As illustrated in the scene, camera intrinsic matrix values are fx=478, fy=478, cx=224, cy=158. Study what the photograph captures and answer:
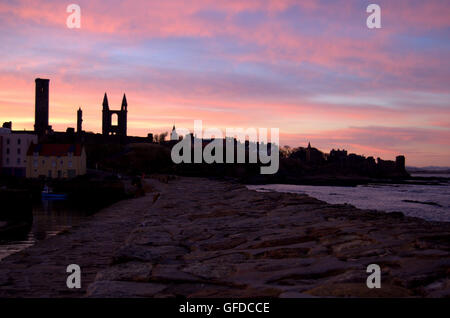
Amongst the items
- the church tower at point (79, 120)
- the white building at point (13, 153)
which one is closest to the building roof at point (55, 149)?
the white building at point (13, 153)

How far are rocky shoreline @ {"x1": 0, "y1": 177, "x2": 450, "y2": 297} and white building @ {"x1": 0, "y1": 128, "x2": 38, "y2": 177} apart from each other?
7964 cm

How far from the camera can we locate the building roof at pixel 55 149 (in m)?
74.6

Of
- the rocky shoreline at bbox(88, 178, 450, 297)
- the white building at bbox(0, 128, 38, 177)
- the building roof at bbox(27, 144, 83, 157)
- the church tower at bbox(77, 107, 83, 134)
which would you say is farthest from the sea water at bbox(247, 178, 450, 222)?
the church tower at bbox(77, 107, 83, 134)

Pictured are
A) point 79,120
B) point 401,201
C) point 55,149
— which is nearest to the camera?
point 401,201

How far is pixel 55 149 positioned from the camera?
7500 cm

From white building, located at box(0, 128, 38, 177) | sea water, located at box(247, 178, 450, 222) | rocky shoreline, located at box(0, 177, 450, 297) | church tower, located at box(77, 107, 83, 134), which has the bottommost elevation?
sea water, located at box(247, 178, 450, 222)

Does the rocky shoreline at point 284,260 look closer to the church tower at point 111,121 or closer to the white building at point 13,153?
the white building at point 13,153

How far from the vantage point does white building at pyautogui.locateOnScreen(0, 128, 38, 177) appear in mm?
81625

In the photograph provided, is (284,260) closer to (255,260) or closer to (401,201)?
(255,260)

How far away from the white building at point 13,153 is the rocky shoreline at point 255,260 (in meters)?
79.6

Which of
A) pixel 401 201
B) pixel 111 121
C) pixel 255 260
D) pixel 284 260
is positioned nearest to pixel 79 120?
pixel 111 121

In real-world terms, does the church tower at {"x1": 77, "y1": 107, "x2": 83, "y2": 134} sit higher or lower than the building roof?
higher

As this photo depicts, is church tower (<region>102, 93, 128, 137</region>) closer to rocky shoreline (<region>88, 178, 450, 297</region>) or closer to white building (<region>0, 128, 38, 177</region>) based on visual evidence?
white building (<region>0, 128, 38, 177</region>)

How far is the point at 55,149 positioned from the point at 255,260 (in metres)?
74.4
